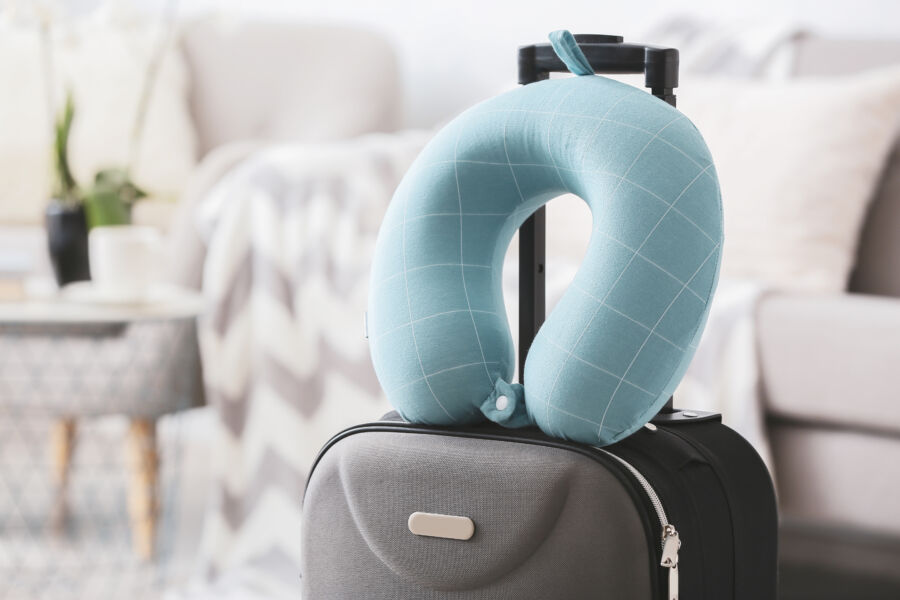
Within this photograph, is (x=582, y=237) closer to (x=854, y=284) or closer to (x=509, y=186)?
(x=854, y=284)

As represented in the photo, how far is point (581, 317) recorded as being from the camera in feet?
2.23

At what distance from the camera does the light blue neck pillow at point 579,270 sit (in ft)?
2.19

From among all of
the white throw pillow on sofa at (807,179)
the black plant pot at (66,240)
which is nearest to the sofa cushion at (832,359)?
the white throw pillow on sofa at (807,179)

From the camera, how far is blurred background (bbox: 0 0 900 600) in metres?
1.37

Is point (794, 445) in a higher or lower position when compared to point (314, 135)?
lower

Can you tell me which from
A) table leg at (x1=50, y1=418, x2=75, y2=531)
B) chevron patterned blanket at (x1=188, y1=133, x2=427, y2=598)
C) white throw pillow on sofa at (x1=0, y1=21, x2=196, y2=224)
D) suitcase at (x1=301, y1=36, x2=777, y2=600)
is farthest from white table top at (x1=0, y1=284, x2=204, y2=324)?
white throw pillow on sofa at (x1=0, y1=21, x2=196, y2=224)

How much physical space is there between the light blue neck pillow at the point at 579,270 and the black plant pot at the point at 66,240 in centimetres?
93

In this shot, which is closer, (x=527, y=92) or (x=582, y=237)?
(x=527, y=92)

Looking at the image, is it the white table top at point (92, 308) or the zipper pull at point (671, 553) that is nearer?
the zipper pull at point (671, 553)

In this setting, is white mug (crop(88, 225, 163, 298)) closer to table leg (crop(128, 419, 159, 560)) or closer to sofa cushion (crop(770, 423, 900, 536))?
table leg (crop(128, 419, 159, 560))

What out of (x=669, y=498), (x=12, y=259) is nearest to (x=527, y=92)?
(x=669, y=498)

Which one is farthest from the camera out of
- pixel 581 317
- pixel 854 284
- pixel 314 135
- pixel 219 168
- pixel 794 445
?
pixel 314 135

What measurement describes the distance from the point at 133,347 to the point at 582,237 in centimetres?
69

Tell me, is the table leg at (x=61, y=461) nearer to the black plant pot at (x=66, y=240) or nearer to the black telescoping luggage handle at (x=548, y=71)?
the black plant pot at (x=66, y=240)
